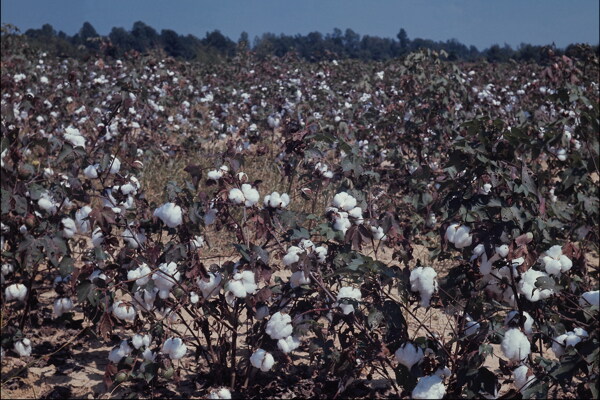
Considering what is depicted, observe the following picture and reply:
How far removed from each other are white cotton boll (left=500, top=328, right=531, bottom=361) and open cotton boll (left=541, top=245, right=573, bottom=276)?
0.32 metres

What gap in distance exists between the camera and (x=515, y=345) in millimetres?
2062

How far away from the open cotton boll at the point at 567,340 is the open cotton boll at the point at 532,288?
0.15 meters

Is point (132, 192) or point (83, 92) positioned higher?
point (83, 92)

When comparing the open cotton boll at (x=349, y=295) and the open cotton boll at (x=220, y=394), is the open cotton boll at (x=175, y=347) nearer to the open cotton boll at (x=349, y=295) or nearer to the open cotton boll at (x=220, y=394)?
the open cotton boll at (x=220, y=394)

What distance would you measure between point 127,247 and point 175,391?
33.3 inches

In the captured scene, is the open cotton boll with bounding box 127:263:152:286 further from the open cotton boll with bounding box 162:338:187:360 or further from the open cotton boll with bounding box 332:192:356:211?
the open cotton boll with bounding box 332:192:356:211

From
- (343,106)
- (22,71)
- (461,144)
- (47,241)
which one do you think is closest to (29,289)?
(47,241)

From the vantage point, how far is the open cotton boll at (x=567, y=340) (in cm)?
220

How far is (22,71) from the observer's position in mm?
9242

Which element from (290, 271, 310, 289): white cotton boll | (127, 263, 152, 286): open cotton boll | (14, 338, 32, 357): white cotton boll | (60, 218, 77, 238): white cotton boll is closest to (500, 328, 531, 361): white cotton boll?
(290, 271, 310, 289): white cotton boll

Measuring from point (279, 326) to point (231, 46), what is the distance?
54474 millimetres

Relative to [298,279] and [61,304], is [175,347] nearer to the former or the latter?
[298,279]

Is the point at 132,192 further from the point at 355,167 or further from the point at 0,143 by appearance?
the point at 355,167

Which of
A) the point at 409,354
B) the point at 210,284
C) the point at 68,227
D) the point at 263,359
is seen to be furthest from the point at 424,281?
the point at 68,227
